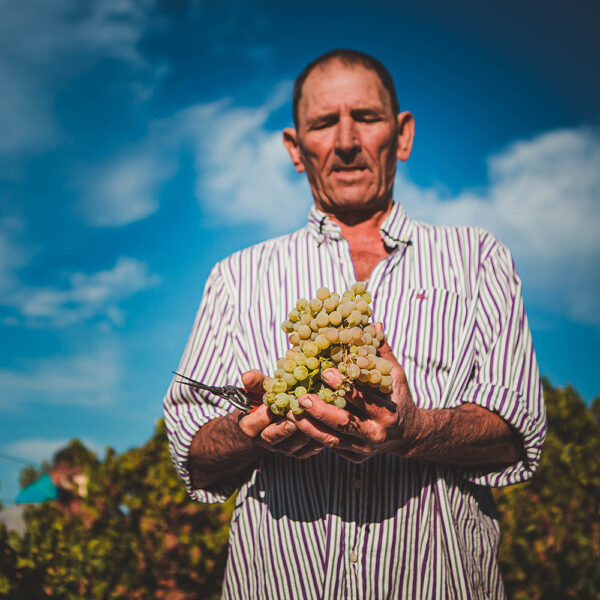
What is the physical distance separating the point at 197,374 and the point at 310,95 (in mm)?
1620

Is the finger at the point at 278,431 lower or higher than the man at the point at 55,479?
lower

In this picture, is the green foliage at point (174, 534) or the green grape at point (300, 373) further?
the green foliage at point (174, 534)

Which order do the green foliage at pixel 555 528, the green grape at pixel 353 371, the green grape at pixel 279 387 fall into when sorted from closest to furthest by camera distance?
the green grape at pixel 353 371 → the green grape at pixel 279 387 → the green foliage at pixel 555 528

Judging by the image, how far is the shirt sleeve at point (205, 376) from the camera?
230 cm

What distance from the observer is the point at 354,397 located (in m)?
1.60

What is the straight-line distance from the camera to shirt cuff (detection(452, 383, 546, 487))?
207 centimetres

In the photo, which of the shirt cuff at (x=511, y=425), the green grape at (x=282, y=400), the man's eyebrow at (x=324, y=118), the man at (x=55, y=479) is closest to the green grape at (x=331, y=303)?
the green grape at (x=282, y=400)

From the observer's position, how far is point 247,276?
265 centimetres

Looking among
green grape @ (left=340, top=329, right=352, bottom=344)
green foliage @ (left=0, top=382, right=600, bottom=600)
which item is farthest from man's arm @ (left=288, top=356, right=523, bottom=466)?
green foliage @ (left=0, top=382, right=600, bottom=600)

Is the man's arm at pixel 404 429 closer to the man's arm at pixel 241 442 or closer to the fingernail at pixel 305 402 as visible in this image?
the fingernail at pixel 305 402

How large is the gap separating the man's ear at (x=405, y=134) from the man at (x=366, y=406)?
Answer: 0.58 feet

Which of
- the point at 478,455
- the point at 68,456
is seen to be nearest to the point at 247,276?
the point at 478,455

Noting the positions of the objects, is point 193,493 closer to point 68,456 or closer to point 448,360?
point 448,360

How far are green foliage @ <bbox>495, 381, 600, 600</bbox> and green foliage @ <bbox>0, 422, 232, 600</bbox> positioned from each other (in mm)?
4190
